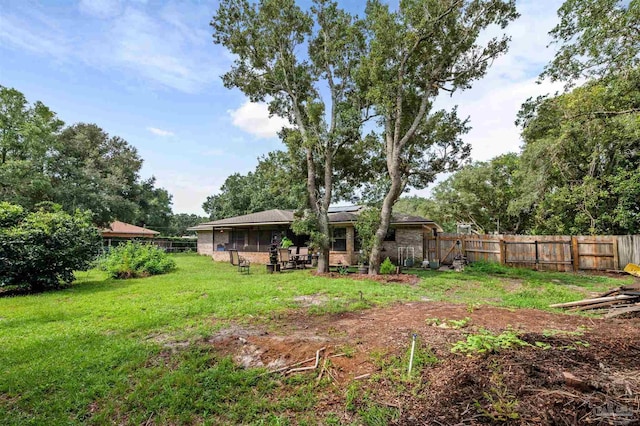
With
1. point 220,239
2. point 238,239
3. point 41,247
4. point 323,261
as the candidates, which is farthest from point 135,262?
point 220,239

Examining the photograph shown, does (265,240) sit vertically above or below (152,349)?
above

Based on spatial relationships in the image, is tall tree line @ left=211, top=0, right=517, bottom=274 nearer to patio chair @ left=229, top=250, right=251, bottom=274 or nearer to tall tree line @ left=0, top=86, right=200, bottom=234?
patio chair @ left=229, top=250, right=251, bottom=274

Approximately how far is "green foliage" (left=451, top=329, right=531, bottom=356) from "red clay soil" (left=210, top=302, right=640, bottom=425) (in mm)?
120

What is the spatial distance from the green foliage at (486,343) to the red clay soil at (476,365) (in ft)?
0.39

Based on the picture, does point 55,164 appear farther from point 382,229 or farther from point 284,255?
point 382,229

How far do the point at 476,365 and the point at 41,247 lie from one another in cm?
1086

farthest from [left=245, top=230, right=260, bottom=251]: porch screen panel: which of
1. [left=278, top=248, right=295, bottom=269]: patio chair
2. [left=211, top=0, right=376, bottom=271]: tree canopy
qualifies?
[left=211, top=0, right=376, bottom=271]: tree canopy

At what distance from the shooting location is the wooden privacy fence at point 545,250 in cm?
1174

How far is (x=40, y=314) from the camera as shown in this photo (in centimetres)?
598

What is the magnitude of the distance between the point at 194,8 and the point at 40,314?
890 cm

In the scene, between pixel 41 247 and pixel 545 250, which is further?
pixel 545 250

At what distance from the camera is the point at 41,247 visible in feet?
27.0

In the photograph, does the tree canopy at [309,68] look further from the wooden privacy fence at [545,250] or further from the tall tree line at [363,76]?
the wooden privacy fence at [545,250]

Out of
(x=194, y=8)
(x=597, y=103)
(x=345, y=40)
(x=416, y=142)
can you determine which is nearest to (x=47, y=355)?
(x=194, y=8)
